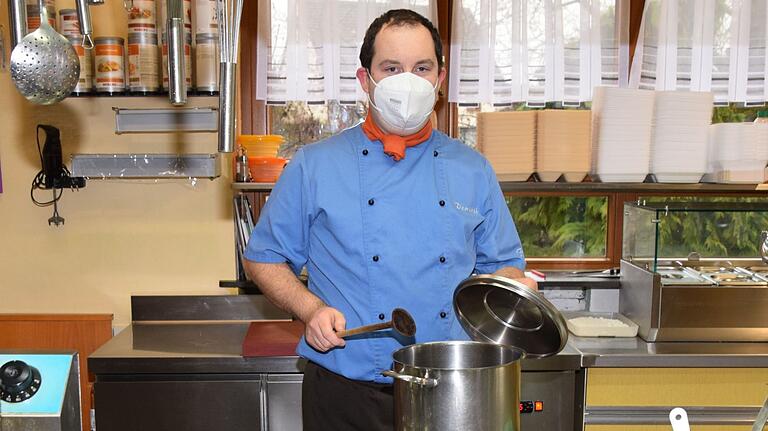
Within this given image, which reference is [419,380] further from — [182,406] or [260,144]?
[260,144]

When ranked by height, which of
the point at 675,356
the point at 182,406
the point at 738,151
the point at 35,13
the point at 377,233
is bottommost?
the point at 182,406

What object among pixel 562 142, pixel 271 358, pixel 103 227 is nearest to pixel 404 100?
pixel 271 358

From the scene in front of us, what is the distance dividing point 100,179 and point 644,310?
1918mm

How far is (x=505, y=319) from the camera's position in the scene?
140 centimetres

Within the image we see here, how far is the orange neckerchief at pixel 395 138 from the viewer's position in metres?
1.63

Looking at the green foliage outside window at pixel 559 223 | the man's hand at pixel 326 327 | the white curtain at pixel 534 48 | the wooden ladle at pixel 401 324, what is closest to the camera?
the wooden ladle at pixel 401 324

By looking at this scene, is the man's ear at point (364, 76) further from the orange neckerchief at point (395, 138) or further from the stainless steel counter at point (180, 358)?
the stainless steel counter at point (180, 358)

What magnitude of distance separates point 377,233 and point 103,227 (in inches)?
59.9

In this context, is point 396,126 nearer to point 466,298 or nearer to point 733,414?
point 466,298

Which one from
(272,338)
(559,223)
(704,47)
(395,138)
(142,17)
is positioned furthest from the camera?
(559,223)

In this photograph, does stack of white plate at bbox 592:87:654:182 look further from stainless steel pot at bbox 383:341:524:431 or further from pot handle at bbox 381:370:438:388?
pot handle at bbox 381:370:438:388

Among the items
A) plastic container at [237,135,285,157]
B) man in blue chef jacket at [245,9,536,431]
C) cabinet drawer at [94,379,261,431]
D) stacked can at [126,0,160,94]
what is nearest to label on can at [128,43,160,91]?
stacked can at [126,0,160,94]

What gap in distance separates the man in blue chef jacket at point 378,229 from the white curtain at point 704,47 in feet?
4.71

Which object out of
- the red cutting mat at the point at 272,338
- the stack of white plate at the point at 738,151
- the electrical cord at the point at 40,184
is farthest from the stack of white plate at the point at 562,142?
the electrical cord at the point at 40,184
